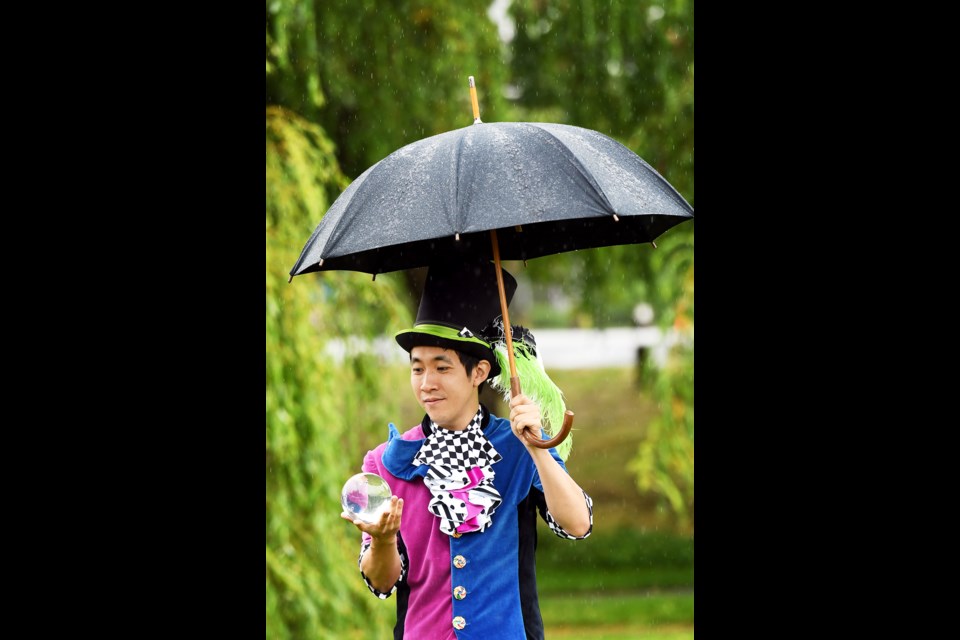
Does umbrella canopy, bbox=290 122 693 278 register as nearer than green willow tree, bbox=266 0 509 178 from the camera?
Yes

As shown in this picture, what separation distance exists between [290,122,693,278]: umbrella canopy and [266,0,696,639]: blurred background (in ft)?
7.20

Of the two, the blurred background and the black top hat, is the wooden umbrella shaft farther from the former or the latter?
the blurred background

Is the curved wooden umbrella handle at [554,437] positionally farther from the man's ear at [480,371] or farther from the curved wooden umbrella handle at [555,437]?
the man's ear at [480,371]

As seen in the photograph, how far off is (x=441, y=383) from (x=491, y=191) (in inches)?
21.9

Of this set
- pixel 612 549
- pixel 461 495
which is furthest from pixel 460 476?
pixel 612 549

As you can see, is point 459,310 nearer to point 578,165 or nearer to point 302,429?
point 578,165

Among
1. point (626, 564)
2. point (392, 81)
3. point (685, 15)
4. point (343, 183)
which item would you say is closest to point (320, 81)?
point (392, 81)

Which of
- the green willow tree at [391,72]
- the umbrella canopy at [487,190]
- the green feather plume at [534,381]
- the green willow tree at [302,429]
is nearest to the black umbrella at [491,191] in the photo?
the umbrella canopy at [487,190]

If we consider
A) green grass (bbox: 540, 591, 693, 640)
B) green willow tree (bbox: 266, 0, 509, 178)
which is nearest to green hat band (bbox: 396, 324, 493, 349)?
green willow tree (bbox: 266, 0, 509, 178)

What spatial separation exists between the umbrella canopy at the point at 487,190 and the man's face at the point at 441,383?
1.07 ft

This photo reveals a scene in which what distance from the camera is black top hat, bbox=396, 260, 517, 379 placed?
2.79 m

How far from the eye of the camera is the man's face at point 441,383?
9.16 feet

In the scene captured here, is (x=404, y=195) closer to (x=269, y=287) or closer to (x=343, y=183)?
(x=269, y=287)

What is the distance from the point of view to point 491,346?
2.86 meters
